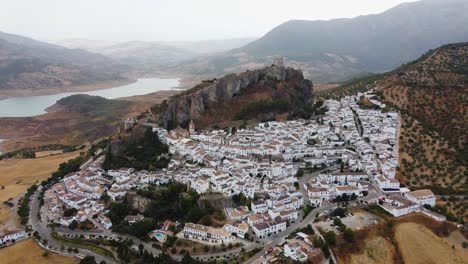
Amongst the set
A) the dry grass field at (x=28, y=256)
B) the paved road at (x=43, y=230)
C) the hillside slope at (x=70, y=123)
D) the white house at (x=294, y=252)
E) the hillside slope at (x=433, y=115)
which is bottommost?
the hillside slope at (x=70, y=123)

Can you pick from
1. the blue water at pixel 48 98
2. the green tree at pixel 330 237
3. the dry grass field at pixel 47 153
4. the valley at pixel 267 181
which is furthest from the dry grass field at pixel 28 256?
the blue water at pixel 48 98

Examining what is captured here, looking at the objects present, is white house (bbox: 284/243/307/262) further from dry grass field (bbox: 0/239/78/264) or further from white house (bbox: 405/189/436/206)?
dry grass field (bbox: 0/239/78/264)

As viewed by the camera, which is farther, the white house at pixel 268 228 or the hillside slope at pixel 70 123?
the hillside slope at pixel 70 123

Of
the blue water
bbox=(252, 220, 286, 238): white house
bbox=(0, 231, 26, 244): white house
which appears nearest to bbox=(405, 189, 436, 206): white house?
bbox=(252, 220, 286, 238): white house

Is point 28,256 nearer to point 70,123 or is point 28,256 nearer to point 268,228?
point 268,228

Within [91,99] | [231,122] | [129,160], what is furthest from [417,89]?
[91,99]

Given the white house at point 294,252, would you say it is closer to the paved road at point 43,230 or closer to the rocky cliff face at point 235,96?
the paved road at point 43,230

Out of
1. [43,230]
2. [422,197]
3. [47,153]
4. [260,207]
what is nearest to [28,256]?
[43,230]

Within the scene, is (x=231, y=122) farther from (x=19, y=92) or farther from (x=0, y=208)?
(x=19, y=92)
